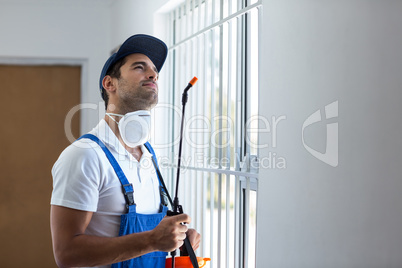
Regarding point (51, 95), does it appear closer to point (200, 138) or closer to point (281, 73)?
point (200, 138)

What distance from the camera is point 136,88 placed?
1.63 metres

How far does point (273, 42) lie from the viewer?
1.65 metres

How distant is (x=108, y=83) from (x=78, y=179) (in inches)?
19.4

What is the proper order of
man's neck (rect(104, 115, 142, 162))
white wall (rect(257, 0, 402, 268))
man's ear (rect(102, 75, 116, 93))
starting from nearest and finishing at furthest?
white wall (rect(257, 0, 402, 268))
man's neck (rect(104, 115, 142, 162))
man's ear (rect(102, 75, 116, 93))

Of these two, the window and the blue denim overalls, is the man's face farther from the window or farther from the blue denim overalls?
the window

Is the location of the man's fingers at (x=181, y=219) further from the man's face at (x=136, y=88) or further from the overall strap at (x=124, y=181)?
the man's face at (x=136, y=88)

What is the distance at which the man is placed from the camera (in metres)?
1.30

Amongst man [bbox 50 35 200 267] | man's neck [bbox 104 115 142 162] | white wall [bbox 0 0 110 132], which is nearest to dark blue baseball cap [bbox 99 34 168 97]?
man [bbox 50 35 200 267]

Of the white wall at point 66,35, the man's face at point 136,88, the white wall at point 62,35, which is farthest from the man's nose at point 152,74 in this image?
the white wall at point 62,35

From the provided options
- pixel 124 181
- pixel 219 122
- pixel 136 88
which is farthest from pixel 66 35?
pixel 124 181

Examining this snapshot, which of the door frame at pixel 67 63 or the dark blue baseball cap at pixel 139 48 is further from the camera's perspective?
the door frame at pixel 67 63

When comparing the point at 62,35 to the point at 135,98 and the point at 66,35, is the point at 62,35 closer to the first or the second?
the point at 66,35

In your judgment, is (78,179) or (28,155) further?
(28,155)

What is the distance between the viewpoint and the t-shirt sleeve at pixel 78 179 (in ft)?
4.29
